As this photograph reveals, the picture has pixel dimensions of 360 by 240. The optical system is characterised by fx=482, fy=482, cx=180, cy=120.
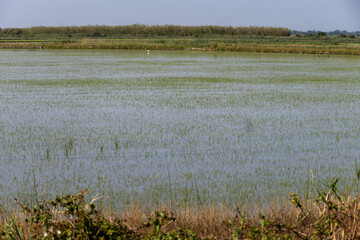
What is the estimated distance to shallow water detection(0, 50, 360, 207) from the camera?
20.8 ft

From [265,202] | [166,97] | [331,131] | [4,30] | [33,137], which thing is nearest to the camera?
[265,202]

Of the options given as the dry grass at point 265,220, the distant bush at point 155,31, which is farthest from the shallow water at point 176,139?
the distant bush at point 155,31

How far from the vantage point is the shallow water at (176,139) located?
20.8 feet

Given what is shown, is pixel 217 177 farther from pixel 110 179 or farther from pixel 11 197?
pixel 11 197

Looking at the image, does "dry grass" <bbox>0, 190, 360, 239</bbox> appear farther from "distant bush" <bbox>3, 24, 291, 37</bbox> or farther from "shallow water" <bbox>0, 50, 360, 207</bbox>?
"distant bush" <bbox>3, 24, 291, 37</bbox>

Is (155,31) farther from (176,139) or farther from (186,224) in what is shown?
(186,224)

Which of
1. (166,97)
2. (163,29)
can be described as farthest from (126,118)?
(163,29)

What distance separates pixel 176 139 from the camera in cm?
889

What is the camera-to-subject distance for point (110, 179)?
6621 millimetres

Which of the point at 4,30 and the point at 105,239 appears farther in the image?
the point at 4,30

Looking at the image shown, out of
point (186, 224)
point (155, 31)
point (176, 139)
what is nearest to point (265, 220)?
point (186, 224)

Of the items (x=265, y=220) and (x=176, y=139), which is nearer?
(x=265, y=220)

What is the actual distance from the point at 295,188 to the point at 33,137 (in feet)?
16.6

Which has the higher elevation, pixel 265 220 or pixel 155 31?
pixel 155 31
